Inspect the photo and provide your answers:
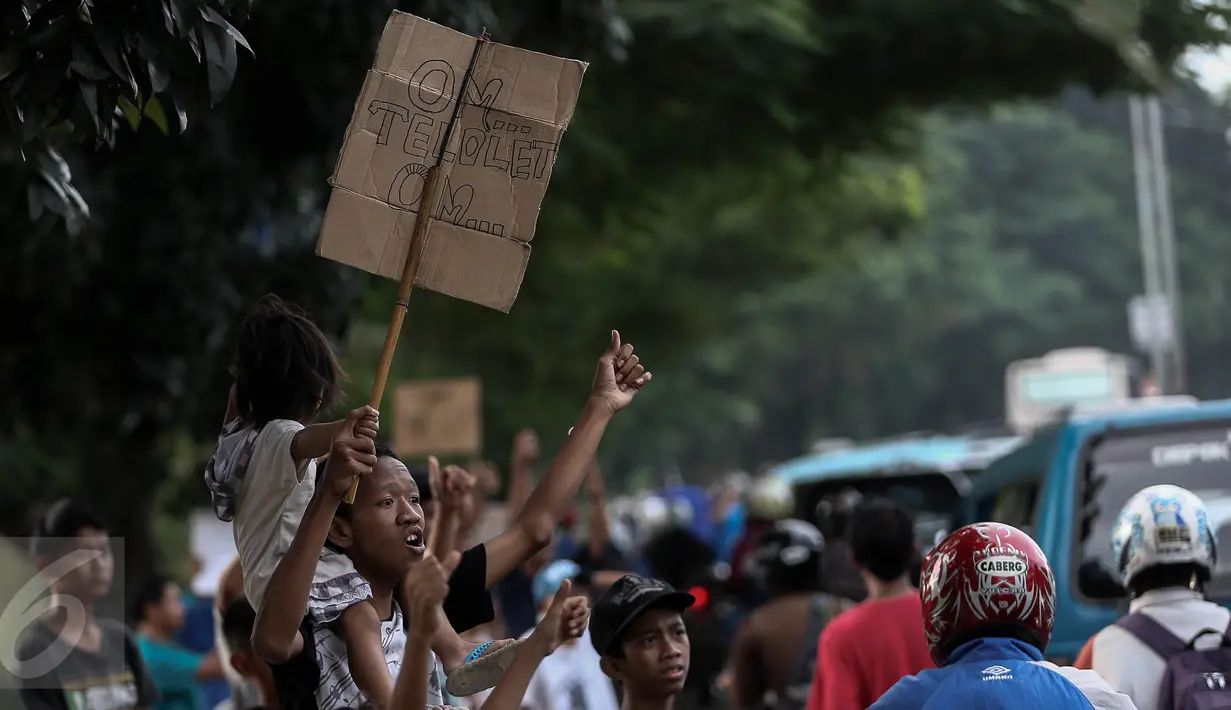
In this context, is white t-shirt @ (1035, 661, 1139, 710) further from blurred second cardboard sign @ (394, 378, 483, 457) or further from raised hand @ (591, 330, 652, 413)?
blurred second cardboard sign @ (394, 378, 483, 457)

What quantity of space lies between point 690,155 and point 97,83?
9358 millimetres

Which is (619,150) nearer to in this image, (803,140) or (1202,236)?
(803,140)

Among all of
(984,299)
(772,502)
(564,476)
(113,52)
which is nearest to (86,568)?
(113,52)

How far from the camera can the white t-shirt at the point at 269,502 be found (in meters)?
3.69

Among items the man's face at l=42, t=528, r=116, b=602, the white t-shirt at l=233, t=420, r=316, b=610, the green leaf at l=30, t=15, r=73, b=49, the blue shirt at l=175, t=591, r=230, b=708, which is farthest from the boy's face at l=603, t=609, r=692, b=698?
the blue shirt at l=175, t=591, r=230, b=708

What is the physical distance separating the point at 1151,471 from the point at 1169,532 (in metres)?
2.34

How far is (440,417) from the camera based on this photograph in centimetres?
1292

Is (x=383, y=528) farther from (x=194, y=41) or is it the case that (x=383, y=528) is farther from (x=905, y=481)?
(x=905, y=481)

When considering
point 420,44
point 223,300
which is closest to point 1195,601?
point 420,44

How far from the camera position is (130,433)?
33.8ft

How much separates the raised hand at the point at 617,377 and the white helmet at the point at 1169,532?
149 centimetres

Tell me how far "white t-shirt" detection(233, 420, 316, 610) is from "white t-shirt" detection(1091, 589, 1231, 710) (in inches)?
88.8

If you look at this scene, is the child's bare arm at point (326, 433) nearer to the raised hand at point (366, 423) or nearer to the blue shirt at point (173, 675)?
the raised hand at point (366, 423)

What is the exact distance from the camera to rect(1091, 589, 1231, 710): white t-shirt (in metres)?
4.79
